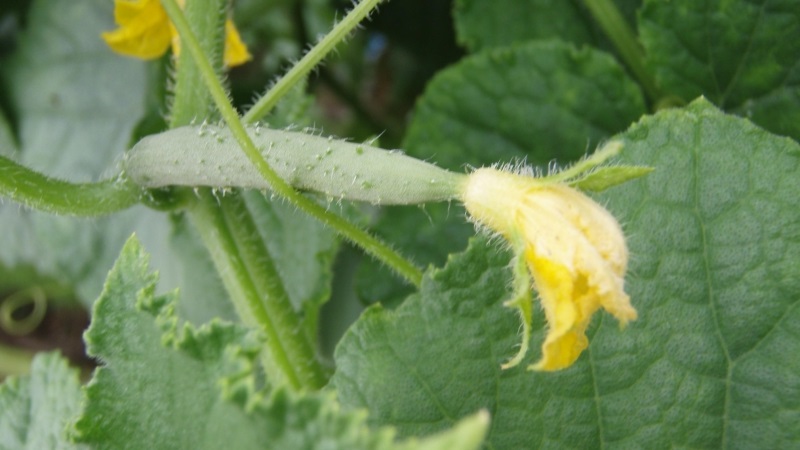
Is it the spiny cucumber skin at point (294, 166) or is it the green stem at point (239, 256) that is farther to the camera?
the green stem at point (239, 256)

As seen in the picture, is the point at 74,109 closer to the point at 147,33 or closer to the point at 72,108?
the point at 72,108

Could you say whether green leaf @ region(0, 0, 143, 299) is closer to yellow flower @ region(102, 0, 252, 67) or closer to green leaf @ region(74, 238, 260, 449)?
yellow flower @ region(102, 0, 252, 67)

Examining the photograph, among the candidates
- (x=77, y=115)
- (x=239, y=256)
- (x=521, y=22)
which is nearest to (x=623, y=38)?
(x=521, y=22)

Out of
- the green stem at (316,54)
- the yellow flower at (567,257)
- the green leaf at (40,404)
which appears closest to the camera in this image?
the yellow flower at (567,257)

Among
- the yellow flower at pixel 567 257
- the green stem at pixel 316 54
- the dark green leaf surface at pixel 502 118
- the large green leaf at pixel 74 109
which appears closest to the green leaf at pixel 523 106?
the dark green leaf surface at pixel 502 118

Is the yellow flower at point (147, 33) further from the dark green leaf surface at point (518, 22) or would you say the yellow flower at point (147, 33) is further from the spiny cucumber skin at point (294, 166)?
the dark green leaf surface at point (518, 22)

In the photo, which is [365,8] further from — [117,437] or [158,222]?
[158,222]
